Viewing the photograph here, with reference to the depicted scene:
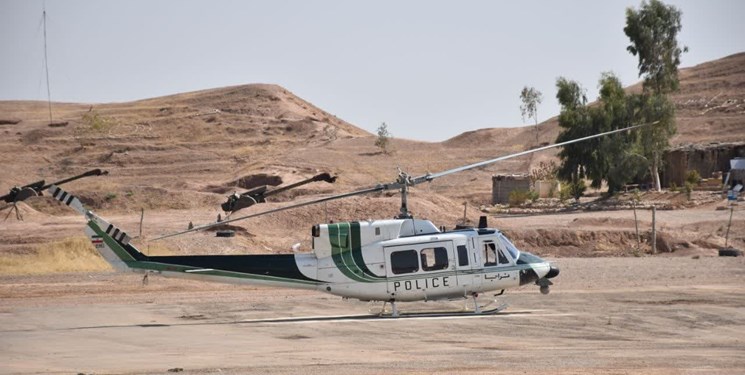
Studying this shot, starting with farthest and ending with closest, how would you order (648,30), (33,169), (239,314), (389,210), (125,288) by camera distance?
(33,169) < (648,30) < (389,210) < (125,288) < (239,314)

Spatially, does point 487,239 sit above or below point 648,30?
below

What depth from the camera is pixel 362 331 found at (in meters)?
A: 20.9

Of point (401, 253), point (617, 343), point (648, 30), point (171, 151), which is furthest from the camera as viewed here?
point (171, 151)

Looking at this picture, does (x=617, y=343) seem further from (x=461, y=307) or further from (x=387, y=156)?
(x=387, y=156)

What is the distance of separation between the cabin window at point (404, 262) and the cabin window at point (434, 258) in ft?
0.53

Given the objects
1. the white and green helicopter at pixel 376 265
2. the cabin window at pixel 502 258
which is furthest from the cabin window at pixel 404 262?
the cabin window at pixel 502 258

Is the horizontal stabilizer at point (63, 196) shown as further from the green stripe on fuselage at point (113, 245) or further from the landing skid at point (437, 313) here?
the landing skid at point (437, 313)

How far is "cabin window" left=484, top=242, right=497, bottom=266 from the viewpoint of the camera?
74.6 feet

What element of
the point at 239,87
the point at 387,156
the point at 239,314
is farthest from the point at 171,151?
the point at 239,314

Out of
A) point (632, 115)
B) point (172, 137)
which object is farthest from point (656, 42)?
point (172, 137)

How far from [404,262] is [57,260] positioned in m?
17.5

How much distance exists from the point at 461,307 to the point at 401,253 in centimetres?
278

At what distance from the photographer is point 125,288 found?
29.6 metres

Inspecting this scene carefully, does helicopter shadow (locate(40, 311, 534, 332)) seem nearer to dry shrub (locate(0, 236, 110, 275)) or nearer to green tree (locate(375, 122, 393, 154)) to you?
dry shrub (locate(0, 236, 110, 275))
